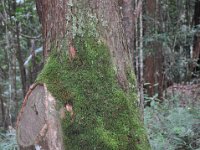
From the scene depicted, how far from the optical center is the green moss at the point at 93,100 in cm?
269

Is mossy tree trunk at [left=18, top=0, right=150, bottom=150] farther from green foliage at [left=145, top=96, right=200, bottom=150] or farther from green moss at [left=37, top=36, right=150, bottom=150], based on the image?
green foliage at [left=145, top=96, right=200, bottom=150]

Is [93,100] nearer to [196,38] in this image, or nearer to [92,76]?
[92,76]

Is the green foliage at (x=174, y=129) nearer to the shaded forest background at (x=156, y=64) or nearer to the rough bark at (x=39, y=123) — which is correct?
the shaded forest background at (x=156, y=64)

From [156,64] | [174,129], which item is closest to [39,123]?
[174,129]

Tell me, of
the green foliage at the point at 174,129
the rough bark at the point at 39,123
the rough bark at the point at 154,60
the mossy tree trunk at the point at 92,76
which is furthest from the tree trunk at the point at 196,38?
the rough bark at the point at 39,123

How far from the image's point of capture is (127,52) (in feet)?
9.96

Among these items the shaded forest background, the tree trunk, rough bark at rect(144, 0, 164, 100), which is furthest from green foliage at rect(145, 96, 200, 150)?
the tree trunk

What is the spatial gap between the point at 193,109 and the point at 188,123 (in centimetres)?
69

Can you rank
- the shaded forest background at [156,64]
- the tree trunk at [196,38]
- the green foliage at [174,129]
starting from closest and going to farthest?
the green foliage at [174,129], the shaded forest background at [156,64], the tree trunk at [196,38]

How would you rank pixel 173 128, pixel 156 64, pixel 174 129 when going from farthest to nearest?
Answer: pixel 156 64 → pixel 173 128 → pixel 174 129

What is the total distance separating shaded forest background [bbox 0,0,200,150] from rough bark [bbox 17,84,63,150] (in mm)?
1806

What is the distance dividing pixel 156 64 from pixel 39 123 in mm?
7000

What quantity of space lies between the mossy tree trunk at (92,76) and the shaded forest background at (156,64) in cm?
141

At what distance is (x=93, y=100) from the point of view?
274cm
